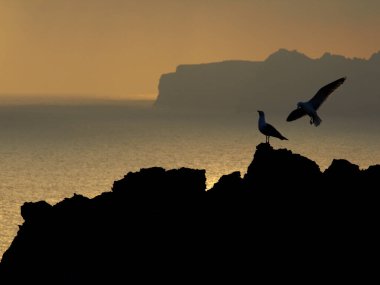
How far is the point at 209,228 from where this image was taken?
1230 inches

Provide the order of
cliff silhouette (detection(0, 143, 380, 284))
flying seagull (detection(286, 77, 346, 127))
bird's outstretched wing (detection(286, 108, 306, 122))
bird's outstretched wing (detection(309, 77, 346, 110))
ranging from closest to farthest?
flying seagull (detection(286, 77, 346, 127)) → bird's outstretched wing (detection(309, 77, 346, 110)) → bird's outstretched wing (detection(286, 108, 306, 122)) → cliff silhouette (detection(0, 143, 380, 284))

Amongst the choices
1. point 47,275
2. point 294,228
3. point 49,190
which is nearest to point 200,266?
point 294,228

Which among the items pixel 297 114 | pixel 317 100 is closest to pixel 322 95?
pixel 317 100

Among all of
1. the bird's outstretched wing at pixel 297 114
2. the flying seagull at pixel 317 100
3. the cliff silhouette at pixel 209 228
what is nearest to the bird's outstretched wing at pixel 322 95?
the flying seagull at pixel 317 100

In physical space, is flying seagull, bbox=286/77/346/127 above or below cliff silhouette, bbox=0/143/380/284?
above

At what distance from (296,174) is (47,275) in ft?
43.0

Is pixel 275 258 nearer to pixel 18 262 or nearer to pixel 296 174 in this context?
pixel 296 174

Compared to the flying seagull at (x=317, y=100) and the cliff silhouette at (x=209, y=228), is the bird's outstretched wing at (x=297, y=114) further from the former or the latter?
the cliff silhouette at (x=209, y=228)

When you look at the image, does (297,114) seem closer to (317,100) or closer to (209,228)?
(317,100)

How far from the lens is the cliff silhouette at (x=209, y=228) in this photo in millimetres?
29562

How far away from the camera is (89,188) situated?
513ft

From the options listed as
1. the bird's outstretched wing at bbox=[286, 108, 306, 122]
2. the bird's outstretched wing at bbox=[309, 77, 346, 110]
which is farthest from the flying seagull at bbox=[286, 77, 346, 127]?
the bird's outstretched wing at bbox=[286, 108, 306, 122]

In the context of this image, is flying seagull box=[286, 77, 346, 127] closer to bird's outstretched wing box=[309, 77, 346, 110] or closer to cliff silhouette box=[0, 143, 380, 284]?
bird's outstretched wing box=[309, 77, 346, 110]

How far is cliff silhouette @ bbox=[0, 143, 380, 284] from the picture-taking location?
29562mm
